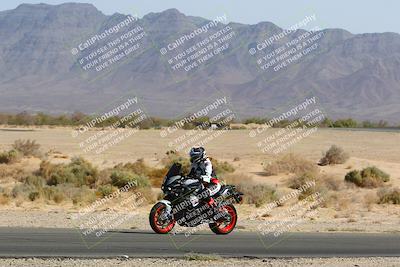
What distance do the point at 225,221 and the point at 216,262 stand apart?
400 cm

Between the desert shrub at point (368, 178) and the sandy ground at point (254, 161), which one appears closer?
the sandy ground at point (254, 161)

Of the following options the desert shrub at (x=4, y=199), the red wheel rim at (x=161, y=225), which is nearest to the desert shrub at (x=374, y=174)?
the desert shrub at (x=4, y=199)

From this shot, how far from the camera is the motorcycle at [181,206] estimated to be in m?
16.5

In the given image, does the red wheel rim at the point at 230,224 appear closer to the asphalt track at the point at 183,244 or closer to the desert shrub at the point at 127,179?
the asphalt track at the point at 183,244

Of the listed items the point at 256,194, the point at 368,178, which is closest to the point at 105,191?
the point at 256,194

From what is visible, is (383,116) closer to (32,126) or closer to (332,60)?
(332,60)

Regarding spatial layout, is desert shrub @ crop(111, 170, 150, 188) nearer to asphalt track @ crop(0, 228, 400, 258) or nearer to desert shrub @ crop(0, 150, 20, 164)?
desert shrub @ crop(0, 150, 20, 164)

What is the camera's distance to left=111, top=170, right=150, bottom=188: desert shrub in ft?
94.3

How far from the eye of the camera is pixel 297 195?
27.7m

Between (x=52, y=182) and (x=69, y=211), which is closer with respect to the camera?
(x=69, y=211)

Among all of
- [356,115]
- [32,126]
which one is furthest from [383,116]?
[32,126]

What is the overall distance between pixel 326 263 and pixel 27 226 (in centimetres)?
751

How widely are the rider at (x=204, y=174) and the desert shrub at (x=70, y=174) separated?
14.6m

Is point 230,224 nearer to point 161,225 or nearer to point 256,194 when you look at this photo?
point 161,225
